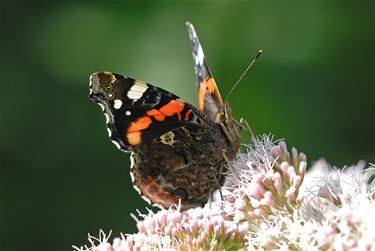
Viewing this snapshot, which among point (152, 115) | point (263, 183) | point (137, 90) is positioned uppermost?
point (137, 90)

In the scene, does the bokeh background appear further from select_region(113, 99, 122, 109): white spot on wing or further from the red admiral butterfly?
select_region(113, 99, 122, 109): white spot on wing

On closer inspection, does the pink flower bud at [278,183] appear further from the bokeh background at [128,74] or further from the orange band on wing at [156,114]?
the bokeh background at [128,74]

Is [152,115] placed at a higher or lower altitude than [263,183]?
higher

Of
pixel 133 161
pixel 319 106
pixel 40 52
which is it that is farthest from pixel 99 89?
pixel 40 52

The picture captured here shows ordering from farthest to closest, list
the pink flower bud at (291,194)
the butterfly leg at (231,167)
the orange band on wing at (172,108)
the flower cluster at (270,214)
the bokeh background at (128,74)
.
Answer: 1. the bokeh background at (128,74)
2. the orange band on wing at (172,108)
3. the butterfly leg at (231,167)
4. the pink flower bud at (291,194)
5. the flower cluster at (270,214)

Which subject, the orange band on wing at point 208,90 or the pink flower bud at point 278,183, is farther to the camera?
the orange band on wing at point 208,90

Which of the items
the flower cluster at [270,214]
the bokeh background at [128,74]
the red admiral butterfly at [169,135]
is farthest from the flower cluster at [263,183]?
the bokeh background at [128,74]

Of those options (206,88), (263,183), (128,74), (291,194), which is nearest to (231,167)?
(263,183)

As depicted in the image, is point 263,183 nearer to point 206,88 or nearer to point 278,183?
point 278,183
